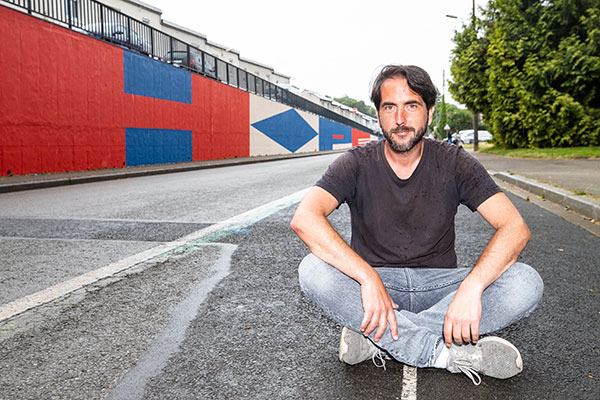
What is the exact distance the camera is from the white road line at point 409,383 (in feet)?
7.77

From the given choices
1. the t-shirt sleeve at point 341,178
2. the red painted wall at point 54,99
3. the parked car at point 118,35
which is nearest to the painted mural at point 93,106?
the red painted wall at point 54,99

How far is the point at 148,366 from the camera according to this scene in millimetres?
2664

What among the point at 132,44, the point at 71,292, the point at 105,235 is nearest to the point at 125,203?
the point at 105,235

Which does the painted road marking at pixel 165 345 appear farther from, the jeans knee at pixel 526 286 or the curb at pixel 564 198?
the curb at pixel 564 198

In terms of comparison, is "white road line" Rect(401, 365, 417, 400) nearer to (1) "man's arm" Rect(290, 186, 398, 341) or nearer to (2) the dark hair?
(1) "man's arm" Rect(290, 186, 398, 341)

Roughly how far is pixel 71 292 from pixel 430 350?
264 centimetres

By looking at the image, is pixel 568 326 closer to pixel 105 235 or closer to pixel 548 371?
pixel 548 371

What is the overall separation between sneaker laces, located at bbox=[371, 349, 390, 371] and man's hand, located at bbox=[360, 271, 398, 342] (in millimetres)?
238

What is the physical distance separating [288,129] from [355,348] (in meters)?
39.2

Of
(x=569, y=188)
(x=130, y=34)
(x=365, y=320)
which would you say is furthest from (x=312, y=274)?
(x=130, y=34)

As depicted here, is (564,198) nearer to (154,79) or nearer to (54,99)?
(54,99)

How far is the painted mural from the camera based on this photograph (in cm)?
1353

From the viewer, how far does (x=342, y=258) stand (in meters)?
2.56

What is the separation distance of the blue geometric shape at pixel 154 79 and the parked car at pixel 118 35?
0.42 m
